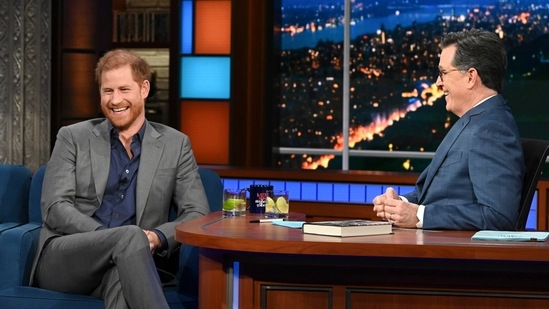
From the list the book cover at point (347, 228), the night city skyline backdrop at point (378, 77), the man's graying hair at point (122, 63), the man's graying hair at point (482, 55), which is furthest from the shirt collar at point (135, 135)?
the night city skyline backdrop at point (378, 77)

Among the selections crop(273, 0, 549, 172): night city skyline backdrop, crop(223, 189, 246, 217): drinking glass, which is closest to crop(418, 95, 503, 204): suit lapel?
crop(223, 189, 246, 217): drinking glass

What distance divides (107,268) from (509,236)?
1397 millimetres

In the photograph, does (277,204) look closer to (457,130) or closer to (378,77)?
(457,130)

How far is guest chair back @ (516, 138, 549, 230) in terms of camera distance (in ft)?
10.9

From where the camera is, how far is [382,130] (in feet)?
29.8

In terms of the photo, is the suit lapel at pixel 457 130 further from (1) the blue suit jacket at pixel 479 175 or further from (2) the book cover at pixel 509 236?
(2) the book cover at pixel 509 236

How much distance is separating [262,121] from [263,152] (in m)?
0.22

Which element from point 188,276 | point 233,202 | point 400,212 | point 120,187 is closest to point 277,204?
Result: point 233,202

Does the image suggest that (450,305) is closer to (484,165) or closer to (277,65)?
(484,165)

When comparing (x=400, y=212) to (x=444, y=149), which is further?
(x=444, y=149)

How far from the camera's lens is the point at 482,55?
3.31m

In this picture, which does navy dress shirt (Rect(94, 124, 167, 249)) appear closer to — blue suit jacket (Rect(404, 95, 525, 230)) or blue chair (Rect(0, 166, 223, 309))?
blue chair (Rect(0, 166, 223, 309))

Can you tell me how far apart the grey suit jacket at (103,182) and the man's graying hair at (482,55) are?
120cm

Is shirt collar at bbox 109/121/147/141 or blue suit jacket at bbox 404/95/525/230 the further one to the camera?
shirt collar at bbox 109/121/147/141
